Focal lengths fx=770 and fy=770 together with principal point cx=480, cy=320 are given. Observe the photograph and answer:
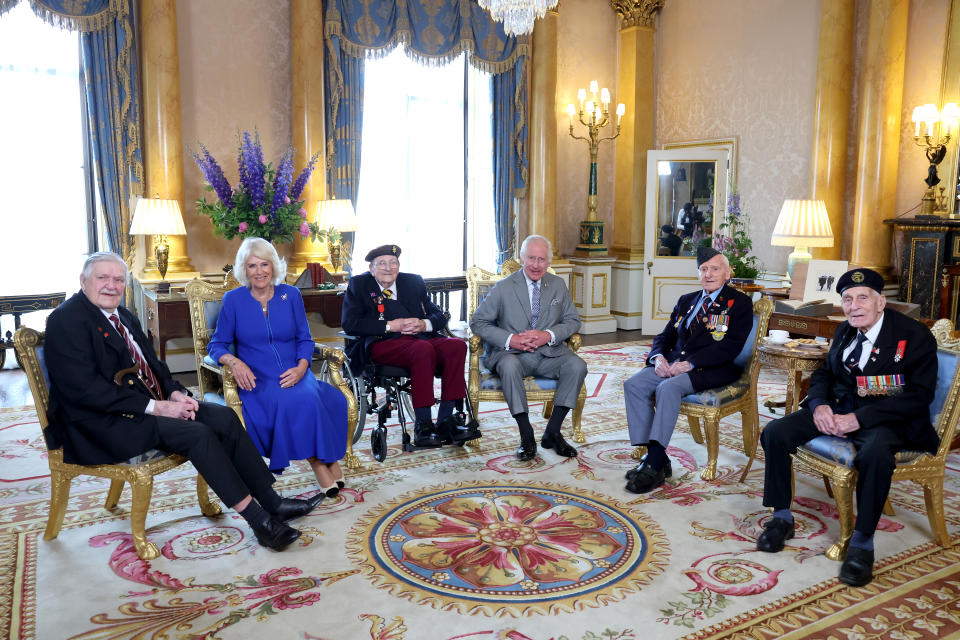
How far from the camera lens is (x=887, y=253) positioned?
22.7 ft

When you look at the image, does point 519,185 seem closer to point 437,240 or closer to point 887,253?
point 437,240

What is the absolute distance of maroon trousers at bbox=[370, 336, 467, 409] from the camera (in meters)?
4.46

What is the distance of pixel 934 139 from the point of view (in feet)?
21.4

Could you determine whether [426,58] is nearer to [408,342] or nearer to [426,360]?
[408,342]

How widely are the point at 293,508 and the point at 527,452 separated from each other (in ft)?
4.82

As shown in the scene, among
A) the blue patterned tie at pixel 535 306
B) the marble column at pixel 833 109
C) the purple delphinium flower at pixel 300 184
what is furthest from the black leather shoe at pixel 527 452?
the marble column at pixel 833 109

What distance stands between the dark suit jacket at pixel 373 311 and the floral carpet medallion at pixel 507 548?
1.02m

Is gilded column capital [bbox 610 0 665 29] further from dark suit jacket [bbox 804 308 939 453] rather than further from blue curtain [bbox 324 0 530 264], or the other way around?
dark suit jacket [bbox 804 308 939 453]

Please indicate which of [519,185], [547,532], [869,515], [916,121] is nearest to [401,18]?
[519,185]

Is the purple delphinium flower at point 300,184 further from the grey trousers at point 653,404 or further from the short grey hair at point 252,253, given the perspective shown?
the grey trousers at point 653,404

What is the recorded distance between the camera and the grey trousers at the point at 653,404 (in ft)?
13.2

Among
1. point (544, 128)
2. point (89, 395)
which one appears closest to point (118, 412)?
point (89, 395)

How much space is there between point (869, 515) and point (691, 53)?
6812 mm

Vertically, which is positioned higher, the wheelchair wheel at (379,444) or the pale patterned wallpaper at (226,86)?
the pale patterned wallpaper at (226,86)
